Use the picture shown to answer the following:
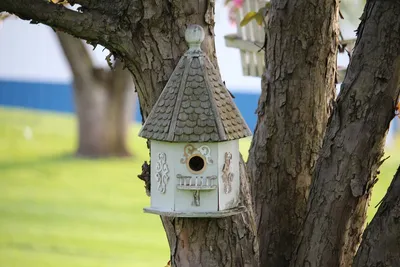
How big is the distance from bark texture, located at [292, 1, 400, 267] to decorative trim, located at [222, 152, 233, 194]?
303 millimetres

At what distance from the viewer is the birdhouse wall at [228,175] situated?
193cm

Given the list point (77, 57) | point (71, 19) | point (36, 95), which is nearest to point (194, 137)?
point (71, 19)

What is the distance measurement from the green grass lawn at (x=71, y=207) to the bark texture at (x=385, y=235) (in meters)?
3.54

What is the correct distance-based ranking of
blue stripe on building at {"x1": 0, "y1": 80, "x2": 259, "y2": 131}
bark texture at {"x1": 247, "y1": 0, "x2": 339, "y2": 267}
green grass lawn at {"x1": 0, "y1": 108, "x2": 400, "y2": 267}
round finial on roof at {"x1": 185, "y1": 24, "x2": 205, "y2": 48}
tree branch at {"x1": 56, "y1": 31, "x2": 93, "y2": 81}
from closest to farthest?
round finial on roof at {"x1": 185, "y1": 24, "x2": 205, "y2": 48}, bark texture at {"x1": 247, "y1": 0, "x2": 339, "y2": 267}, green grass lawn at {"x1": 0, "y1": 108, "x2": 400, "y2": 267}, tree branch at {"x1": 56, "y1": 31, "x2": 93, "y2": 81}, blue stripe on building at {"x1": 0, "y1": 80, "x2": 259, "y2": 131}

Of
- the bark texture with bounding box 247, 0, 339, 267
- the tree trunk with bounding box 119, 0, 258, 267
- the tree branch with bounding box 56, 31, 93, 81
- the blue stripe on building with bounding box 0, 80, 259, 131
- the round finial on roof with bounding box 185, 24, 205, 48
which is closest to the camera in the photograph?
the round finial on roof with bounding box 185, 24, 205, 48

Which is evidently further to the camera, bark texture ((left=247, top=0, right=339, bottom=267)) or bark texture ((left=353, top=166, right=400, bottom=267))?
bark texture ((left=247, top=0, right=339, bottom=267))

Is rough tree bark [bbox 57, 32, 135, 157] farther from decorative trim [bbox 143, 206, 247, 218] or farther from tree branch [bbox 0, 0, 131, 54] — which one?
decorative trim [bbox 143, 206, 247, 218]

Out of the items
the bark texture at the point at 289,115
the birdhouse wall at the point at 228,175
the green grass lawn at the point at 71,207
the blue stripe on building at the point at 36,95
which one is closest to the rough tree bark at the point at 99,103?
the green grass lawn at the point at 71,207

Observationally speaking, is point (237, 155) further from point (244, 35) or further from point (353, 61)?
point (244, 35)

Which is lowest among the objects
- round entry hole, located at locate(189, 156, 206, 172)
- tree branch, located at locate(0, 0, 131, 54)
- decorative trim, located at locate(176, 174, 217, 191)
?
decorative trim, located at locate(176, 174, 217, 191)

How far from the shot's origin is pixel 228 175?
6.43ft

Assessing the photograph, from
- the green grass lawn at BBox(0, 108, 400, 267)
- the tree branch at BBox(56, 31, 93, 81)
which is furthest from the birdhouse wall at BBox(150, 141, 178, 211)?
the tree branch at BBox(56, 31, 93, 81)

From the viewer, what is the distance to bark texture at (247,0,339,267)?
7.45 feet

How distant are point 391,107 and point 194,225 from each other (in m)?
0.63
